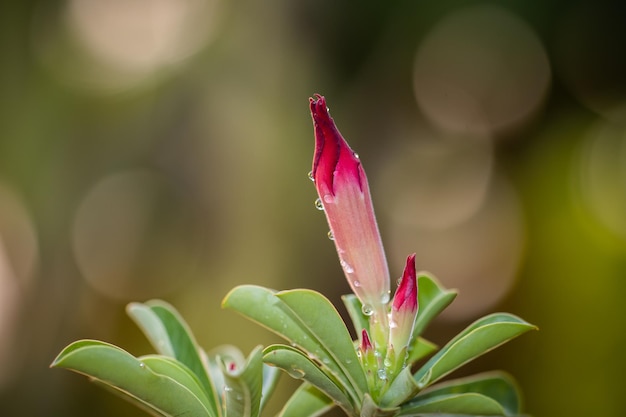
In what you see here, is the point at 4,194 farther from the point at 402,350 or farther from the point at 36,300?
the point at 402,350

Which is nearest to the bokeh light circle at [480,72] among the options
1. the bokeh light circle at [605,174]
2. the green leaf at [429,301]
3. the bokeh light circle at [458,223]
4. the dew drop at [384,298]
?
the bokeh light circle at [458,223]

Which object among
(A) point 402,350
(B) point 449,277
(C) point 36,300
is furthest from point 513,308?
(A) point 402,350

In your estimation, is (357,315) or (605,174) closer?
(357,315)

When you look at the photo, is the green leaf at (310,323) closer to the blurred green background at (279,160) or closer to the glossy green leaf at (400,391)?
the glossy green leaf at (400,391)

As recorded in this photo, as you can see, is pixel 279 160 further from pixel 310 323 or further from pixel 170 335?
pixel 310 323

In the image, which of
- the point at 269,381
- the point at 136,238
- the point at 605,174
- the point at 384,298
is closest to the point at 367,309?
the point at 384,298
